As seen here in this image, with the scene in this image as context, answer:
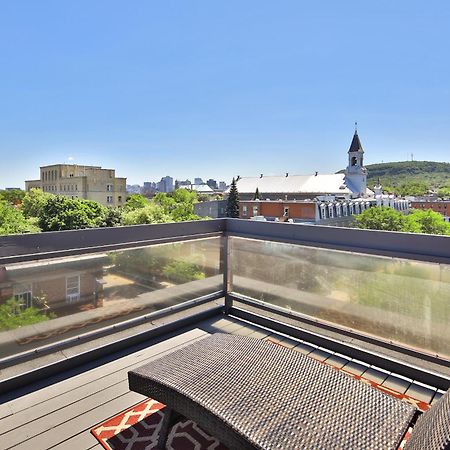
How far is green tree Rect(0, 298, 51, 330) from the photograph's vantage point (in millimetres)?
1917

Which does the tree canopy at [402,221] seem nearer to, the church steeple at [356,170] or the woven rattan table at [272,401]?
the church steeple at [356,170]

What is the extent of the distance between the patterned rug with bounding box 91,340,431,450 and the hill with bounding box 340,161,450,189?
87.2m

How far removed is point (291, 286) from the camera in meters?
2.74

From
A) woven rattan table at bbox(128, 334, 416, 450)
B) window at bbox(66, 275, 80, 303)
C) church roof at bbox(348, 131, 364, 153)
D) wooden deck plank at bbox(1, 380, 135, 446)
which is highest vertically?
church roof at bbox(348, 131, 364, 153)

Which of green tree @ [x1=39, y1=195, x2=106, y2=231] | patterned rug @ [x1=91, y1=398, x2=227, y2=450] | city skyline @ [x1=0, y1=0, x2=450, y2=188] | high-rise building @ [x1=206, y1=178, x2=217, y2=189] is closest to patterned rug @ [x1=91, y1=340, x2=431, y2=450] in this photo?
patterned rug @ [x1=91, y1=398, x2=227, y2=450]

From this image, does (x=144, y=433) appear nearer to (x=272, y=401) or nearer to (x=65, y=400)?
(x=65, y=400)

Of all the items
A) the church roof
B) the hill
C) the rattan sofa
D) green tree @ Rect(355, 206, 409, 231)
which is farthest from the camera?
the hill

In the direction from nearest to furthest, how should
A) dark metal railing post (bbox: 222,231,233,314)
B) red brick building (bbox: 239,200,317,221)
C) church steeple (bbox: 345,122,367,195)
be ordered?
1. dark metal railing post (bbox: 222,231,233,314)
2. red brick building (bbox: 239,200,317,221)
3. church steeple (bbox: 345,122,367,195)

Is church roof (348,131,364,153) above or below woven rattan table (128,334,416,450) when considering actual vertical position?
above

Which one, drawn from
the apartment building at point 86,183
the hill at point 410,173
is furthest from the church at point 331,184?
the hill at point 410,173

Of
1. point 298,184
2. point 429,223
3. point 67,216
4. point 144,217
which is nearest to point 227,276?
point 144,217

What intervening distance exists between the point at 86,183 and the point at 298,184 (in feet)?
122

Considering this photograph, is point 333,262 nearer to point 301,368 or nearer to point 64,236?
point 301,368

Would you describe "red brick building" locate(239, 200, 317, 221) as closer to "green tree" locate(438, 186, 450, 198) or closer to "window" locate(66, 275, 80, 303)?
"window" locate(66, 275, 80, 303)
